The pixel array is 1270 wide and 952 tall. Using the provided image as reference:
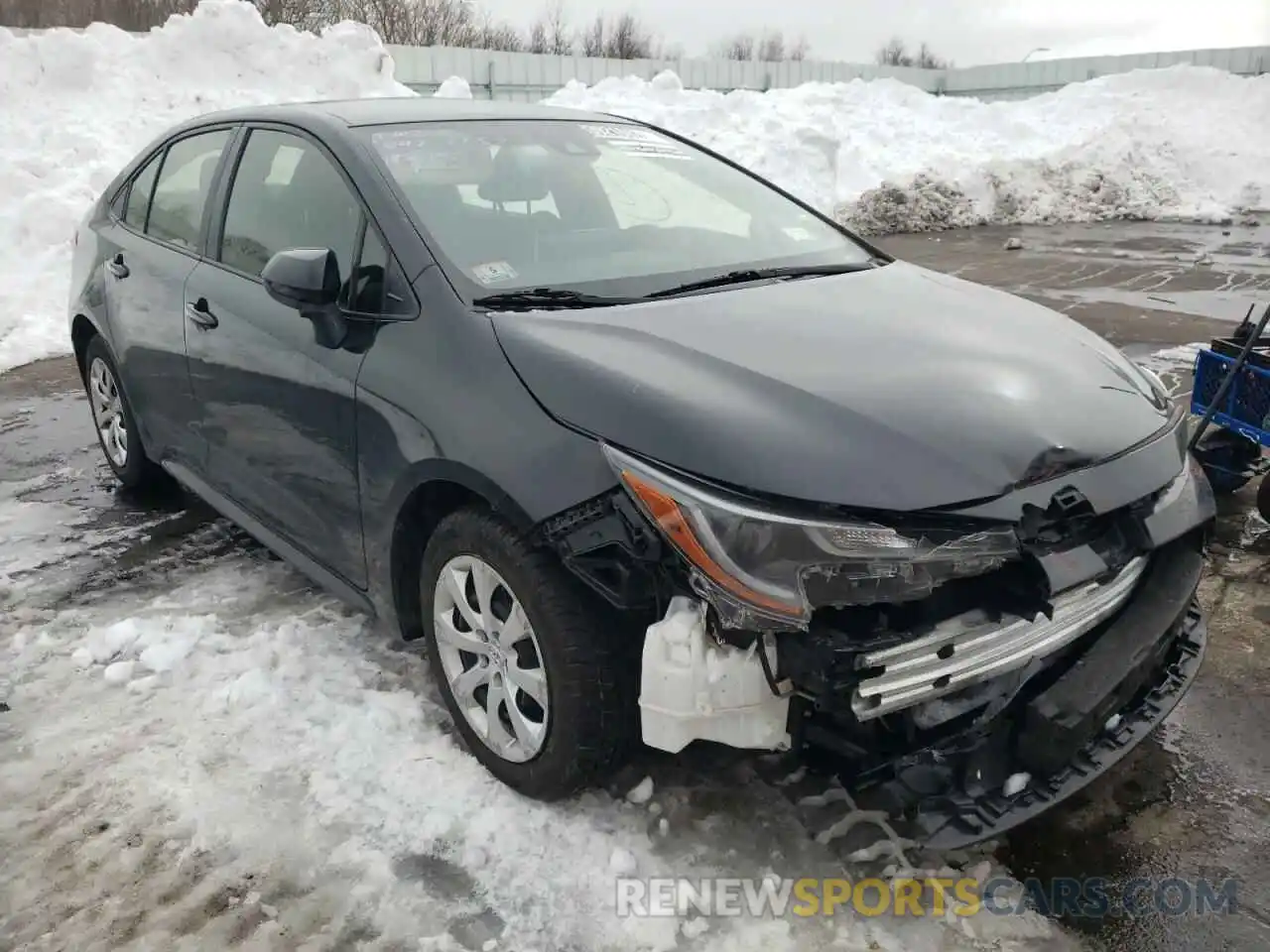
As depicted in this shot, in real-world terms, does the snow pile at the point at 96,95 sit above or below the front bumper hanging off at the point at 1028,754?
above

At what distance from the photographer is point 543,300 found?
2.55 metres

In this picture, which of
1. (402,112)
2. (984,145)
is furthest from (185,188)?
(984,145)

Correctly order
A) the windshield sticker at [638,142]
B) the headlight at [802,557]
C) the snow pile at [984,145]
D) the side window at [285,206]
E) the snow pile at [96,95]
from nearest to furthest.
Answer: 1. the headlight at [802,557]
2. the side window at [285,206]
3. the windshield sticker at [638,142]
4. the snow pile at [96,95]
5. the snow pile at [984,145]

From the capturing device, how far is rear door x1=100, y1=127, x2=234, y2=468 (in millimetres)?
3611

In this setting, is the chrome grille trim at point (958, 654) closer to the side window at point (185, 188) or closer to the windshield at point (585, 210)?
the windshield at point (585, 210)

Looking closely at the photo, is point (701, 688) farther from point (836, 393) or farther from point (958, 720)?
point (836, 393)

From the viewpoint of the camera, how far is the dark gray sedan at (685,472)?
6.40 ft

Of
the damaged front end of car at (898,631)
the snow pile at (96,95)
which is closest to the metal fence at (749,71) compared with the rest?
the snow pile at (96,95)

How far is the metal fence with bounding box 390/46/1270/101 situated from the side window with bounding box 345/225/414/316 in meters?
15.5

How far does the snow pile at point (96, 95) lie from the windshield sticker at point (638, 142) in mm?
5263

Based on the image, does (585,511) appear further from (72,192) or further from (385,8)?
(385,8)

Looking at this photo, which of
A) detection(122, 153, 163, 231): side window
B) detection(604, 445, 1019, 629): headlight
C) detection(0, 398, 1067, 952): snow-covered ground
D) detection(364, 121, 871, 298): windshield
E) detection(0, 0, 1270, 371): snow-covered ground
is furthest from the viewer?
detection(0, 0, 1270, 371): snow-covered ground

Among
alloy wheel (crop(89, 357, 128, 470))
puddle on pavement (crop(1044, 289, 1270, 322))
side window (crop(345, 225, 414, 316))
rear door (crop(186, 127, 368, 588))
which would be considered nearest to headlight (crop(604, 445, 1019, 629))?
side window (crop(345, 225, 414, 316))

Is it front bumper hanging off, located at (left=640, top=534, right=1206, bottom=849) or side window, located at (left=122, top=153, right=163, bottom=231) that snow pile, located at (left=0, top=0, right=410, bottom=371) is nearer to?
side window, located at (left=122, top=153, right=163, bottom=231)
